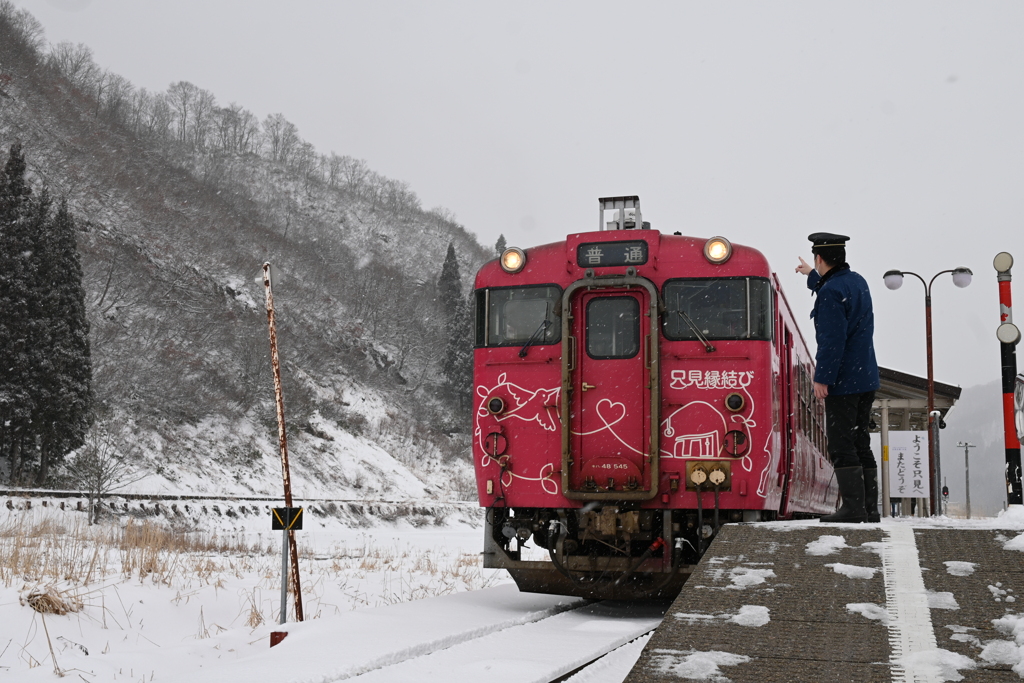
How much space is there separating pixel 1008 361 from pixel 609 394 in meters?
7.47

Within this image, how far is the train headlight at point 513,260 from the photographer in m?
9.05

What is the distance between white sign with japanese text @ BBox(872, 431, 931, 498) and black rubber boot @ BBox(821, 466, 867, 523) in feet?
69.1

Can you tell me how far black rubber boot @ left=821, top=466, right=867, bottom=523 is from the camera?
20.1 ft

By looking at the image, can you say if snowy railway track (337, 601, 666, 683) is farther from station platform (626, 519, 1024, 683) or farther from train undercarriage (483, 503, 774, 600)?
station platform (626, 519, 1024, 683)

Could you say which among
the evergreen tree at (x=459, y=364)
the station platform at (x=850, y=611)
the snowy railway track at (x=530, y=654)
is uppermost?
the evergreen tree at (x=459, y=364)

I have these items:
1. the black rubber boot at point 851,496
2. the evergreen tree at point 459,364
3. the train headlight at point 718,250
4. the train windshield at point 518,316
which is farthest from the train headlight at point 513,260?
the evergreen tree at point 459,364

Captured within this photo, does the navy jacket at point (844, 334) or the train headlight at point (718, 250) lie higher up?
the train headlight at point (718, 250)

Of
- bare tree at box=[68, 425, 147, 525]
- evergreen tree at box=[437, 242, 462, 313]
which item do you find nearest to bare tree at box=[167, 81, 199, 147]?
evergreen tree at box=[437, 242, 462, 313]

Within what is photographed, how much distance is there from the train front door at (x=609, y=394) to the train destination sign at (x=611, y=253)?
0.25m

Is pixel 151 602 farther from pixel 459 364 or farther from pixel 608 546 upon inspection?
pixel 459 364

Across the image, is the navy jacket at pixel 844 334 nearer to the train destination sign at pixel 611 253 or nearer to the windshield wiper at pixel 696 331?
the windshield wiper at pixel 696 331

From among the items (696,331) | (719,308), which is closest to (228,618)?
(696,331)

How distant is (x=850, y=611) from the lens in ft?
11.6

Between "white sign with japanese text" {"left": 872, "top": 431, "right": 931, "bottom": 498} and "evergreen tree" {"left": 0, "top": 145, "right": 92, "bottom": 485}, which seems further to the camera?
"evergreen tree" {"left": 0, "top": 145, "right": 92, "bottom": 485}
